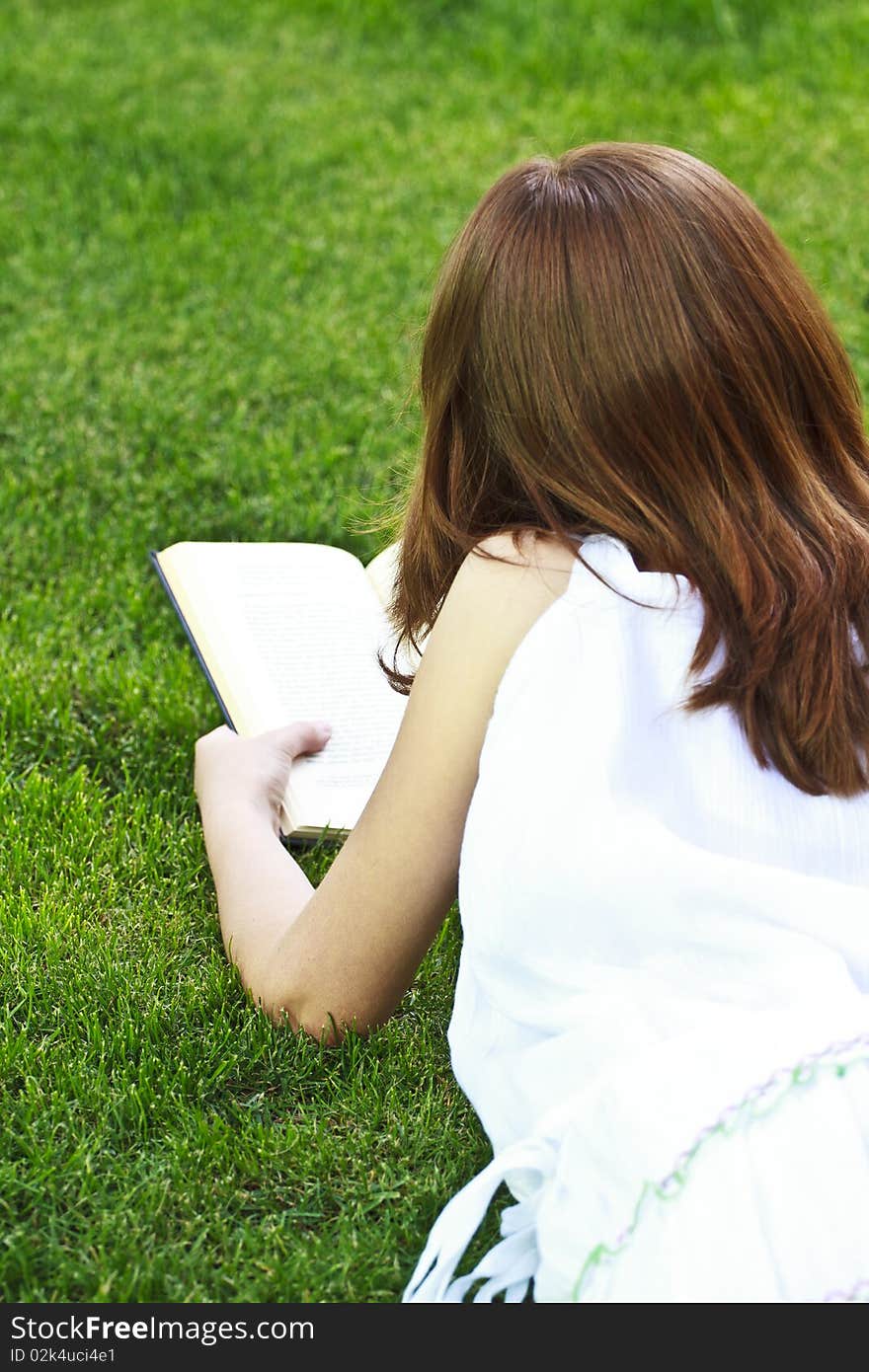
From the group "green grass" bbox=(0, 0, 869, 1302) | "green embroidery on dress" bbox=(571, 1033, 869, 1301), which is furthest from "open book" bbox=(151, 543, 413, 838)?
"green embroidery on dress" bbox=(571, 1033, 869, 1301)

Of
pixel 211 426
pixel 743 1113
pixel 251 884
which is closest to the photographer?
pixel 743 1113

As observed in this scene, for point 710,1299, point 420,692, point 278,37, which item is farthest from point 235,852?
point 278,37

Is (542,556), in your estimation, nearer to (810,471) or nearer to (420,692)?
(420,692)

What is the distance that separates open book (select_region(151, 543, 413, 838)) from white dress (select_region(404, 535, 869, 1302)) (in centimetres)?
68

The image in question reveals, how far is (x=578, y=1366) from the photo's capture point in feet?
4.09

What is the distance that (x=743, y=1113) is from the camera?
4.08 ft

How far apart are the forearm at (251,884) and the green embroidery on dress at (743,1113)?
0.66 m

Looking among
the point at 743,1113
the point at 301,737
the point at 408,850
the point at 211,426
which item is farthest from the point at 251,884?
the point at 211,426

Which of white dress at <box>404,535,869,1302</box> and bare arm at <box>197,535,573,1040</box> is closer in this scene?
white dress at <box>404,535,869,1302</box>

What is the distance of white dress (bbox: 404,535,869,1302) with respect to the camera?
1217 millimetres

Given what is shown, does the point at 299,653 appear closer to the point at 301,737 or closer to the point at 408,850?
the point at 301,737

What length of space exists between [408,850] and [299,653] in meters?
0.81

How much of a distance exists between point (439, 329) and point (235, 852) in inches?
30.9

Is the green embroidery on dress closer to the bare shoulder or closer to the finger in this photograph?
the bare shoulder
